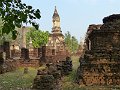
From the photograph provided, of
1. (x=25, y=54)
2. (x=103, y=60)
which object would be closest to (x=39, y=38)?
(x=25, y=54)

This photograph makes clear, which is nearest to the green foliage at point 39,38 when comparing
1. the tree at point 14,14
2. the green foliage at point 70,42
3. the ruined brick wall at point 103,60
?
the green foliage at point 70,42

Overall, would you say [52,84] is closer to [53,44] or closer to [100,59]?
[100,59]

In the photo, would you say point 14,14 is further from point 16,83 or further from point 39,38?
point 39,38

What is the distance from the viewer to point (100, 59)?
628 inches

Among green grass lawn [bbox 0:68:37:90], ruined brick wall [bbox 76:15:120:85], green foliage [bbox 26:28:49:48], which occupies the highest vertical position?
green foliage [bbox 26:28:49:48]

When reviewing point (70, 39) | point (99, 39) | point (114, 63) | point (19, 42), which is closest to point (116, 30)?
point (99, 39)

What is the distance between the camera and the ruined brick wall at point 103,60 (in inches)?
603

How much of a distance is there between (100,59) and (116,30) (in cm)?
190

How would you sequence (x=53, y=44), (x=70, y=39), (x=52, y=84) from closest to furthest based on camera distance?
(x=52, y=84), (x=53, y=44), (x=70, y=39)

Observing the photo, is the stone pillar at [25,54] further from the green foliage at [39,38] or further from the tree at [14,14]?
the tree at [14,14]

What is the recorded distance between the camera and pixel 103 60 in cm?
1591

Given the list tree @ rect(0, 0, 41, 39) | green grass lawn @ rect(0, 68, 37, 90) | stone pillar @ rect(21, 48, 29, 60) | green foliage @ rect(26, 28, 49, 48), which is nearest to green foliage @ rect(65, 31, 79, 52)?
green foliage @ rect(26, 28, 49, 48)

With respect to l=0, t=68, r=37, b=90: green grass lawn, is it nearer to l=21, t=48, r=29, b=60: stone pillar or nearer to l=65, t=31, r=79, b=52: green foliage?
l=21, t=48, r=29, b=60: stone pillar

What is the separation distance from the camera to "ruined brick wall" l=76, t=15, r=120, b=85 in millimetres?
15320
